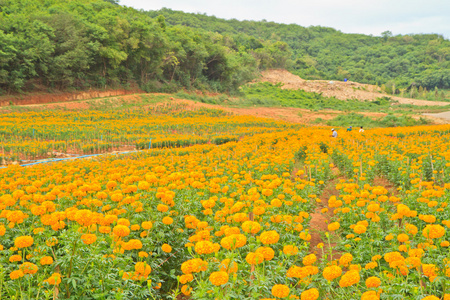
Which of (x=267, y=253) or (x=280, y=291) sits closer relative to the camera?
(x=280, y=291)

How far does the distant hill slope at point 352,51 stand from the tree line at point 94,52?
187 ft

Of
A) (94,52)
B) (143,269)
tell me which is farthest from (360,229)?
(94,52)

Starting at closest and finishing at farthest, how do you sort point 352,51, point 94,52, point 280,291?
point 280,291 < point 94,52 < point 352,51

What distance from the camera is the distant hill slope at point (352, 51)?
108m

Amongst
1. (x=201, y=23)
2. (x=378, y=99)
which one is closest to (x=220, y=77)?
(x=378, y=99)

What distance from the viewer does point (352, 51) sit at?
150875 mm

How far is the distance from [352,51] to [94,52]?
142 meters

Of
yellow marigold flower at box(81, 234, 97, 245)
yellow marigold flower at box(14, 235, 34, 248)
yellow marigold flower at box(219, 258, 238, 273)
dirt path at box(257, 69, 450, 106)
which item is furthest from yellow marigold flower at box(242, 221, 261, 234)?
dirt path at box(257, 69, 450, 106)

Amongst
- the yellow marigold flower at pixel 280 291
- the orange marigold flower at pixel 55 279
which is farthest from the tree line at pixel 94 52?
the yellow marigold flower at pixel 280 291

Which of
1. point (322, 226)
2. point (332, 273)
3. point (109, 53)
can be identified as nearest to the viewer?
point (332, 273)

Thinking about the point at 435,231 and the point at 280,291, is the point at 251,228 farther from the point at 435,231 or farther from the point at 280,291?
the point at 435,231

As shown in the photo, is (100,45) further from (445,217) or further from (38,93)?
(445,217)

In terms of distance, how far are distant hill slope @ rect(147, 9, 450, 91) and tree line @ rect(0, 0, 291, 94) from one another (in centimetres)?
5702

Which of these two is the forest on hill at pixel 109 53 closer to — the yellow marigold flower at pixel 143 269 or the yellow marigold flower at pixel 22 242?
the yellow marigold flower at pixel 22 242
